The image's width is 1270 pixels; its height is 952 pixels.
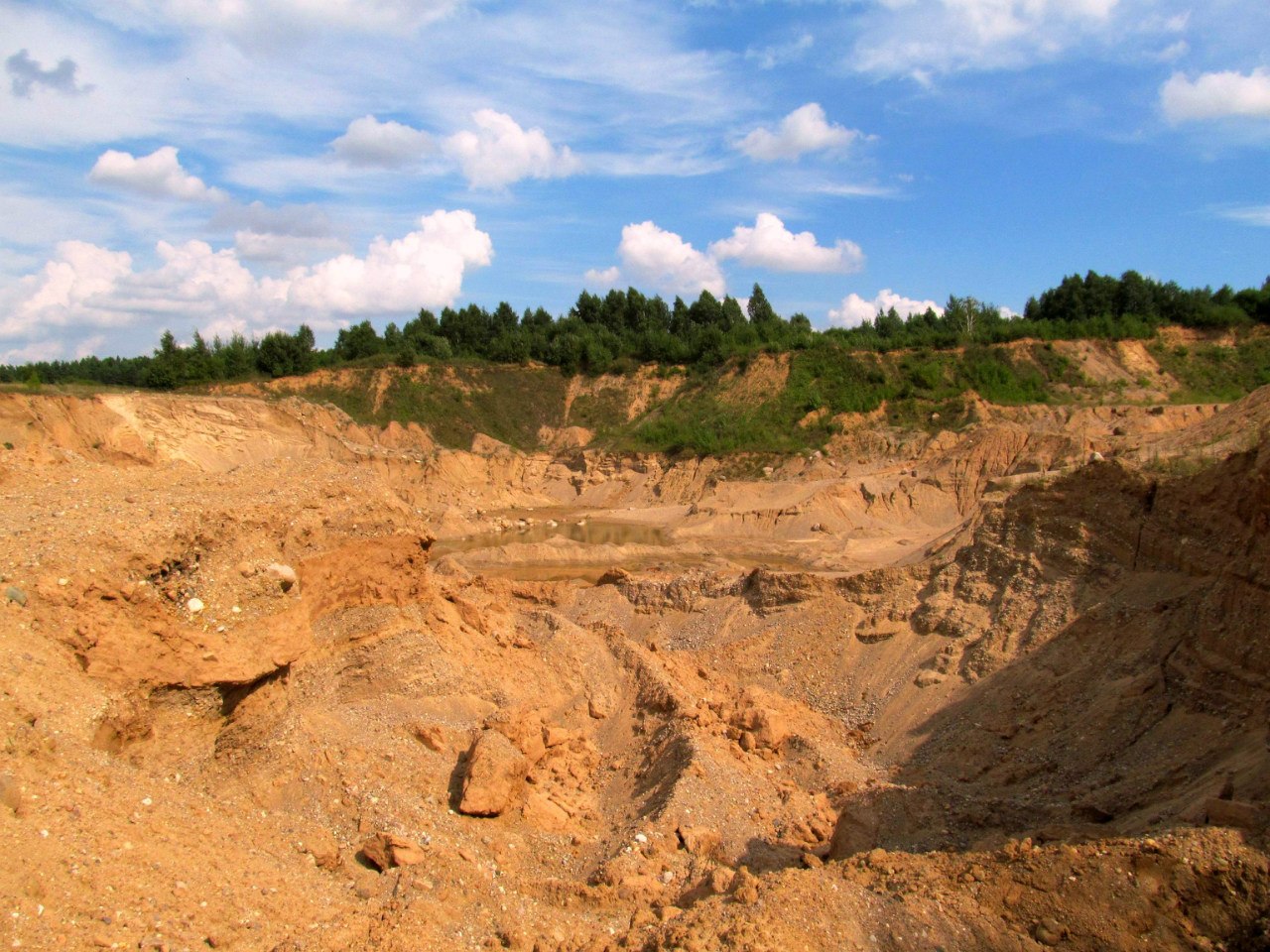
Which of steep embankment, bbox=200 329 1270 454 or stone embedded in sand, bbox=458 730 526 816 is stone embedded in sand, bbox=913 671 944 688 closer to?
stone embedded in sand, bbox=458 730 526 816

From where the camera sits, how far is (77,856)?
6.34 m

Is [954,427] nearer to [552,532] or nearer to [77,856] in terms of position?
[552,532]

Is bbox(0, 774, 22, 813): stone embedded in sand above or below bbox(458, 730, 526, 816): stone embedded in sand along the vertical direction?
above

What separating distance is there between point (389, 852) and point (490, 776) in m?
2.31

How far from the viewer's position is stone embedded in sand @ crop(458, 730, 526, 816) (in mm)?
11125

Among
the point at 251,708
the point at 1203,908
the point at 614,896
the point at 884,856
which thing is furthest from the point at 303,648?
the point at 1203,908

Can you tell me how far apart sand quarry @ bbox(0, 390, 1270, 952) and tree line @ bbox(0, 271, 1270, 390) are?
3811 centimetres

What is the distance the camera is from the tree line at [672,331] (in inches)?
2167

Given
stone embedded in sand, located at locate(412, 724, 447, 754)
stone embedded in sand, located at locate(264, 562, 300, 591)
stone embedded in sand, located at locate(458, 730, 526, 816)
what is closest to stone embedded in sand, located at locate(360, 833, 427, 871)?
stone embedded in sand, located at locate(458, 730, 526, 816)

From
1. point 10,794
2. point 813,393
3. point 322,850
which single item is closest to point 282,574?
point 322,850

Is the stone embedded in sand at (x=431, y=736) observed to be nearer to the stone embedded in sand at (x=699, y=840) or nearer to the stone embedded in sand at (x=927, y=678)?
the stone embedded in sand at (x=699, y=840)

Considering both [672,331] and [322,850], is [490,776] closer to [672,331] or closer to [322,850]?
[322,850]

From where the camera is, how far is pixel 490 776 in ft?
37.4

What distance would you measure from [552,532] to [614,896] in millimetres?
31377
